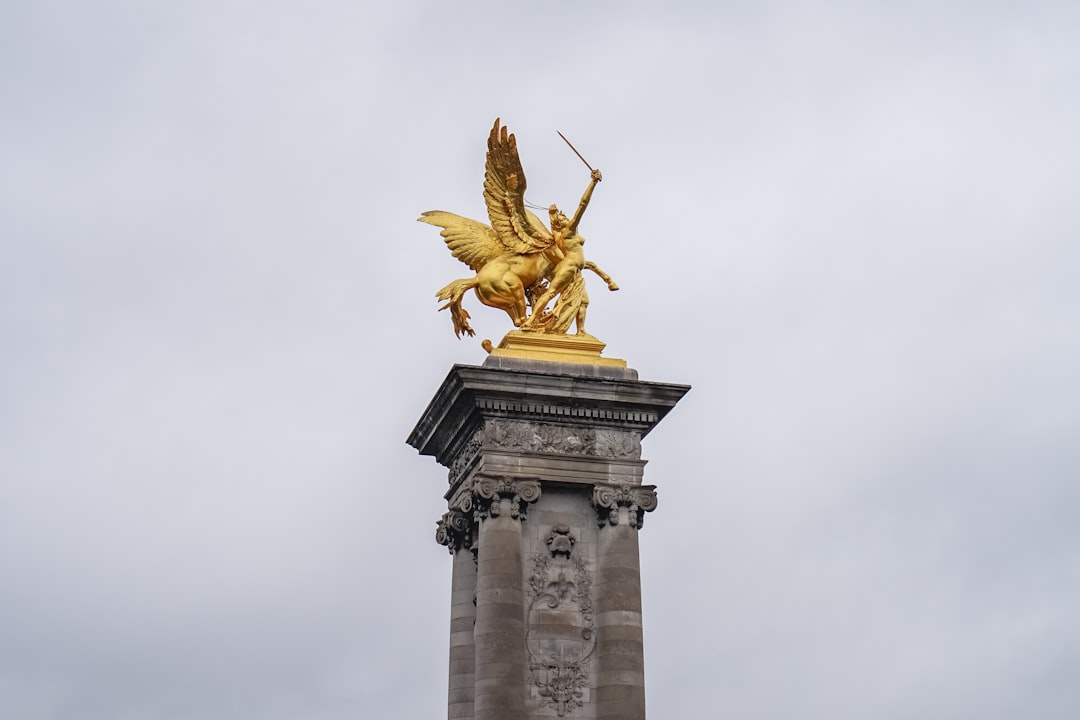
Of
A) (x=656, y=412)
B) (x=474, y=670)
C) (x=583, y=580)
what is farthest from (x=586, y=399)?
(x=474, y=670)

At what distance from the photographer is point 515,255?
3272 cm

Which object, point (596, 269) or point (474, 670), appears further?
point (596, 269)

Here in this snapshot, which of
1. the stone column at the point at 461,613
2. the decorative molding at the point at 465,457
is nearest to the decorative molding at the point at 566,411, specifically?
the decorative molding at the point at 465,457

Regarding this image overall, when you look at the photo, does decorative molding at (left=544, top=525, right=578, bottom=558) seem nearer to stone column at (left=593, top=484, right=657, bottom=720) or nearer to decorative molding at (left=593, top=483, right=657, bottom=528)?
stone column at (left=593, top=484, right=657, bottom=720)

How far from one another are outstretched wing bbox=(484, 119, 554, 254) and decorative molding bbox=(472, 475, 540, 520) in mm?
5018

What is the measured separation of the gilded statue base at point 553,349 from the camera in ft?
103

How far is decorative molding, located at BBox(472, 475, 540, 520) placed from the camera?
29859 millimetres

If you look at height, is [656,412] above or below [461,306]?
below

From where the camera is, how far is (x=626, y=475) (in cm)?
3055

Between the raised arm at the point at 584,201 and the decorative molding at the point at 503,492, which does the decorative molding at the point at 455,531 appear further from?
the raised arm at the point at 584,201

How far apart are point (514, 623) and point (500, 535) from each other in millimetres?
1591

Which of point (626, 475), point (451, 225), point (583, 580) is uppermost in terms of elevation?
point (451, 225)

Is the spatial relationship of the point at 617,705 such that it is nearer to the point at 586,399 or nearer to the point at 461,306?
the point at 586,399

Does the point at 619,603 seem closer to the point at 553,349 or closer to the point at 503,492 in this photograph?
the point at 503,492
